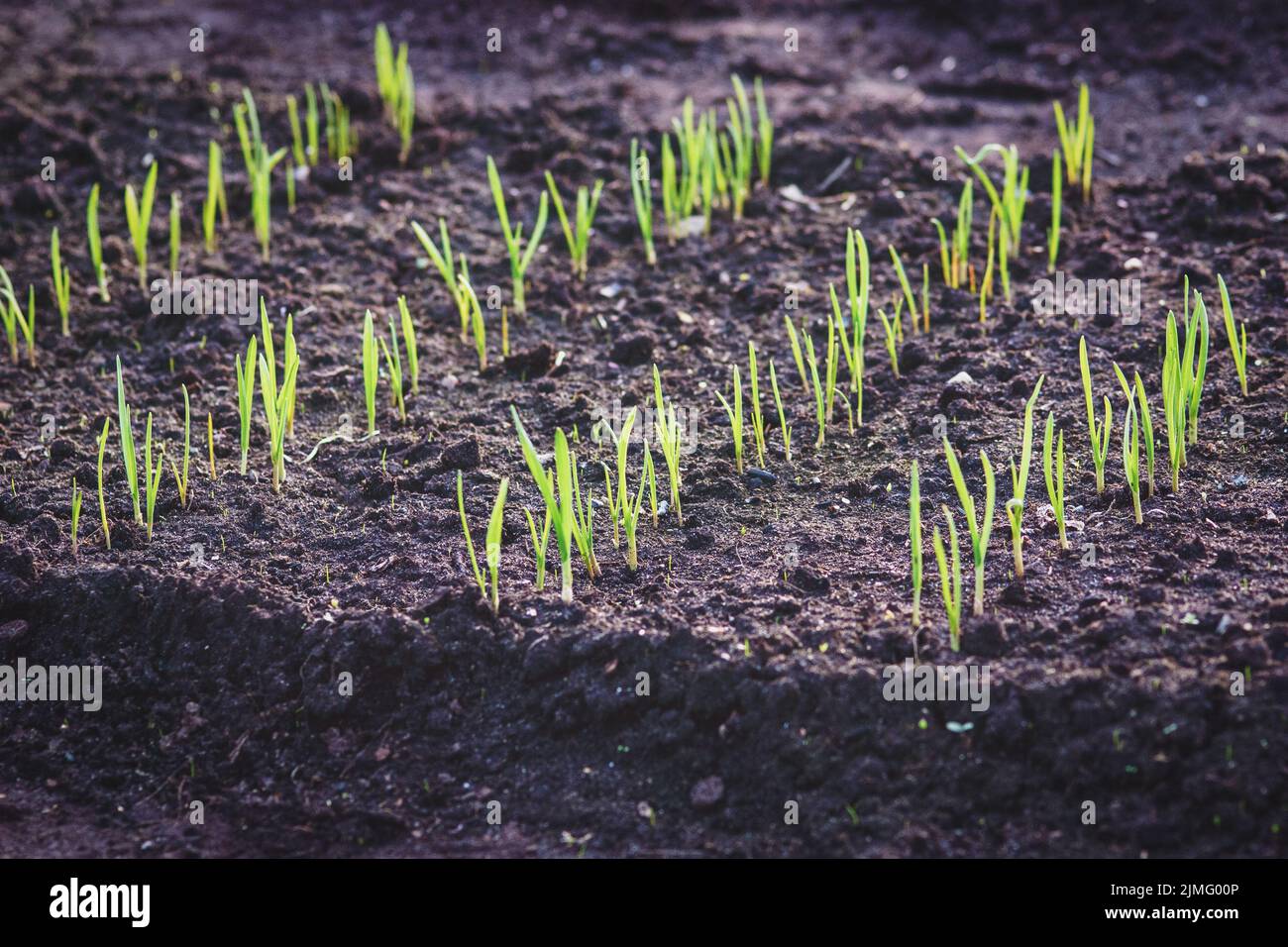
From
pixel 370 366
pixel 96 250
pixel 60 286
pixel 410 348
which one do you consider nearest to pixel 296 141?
pixel 96 250

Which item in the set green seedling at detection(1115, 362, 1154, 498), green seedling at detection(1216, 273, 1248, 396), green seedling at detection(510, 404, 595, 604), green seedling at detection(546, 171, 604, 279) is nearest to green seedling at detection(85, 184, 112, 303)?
green seedling at detection(546, 171, 604, 279)

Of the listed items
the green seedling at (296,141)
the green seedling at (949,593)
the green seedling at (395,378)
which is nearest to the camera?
the green seedling at (949,593)

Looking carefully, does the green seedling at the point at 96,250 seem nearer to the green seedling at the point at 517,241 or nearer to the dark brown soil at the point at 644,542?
the dark brown soil at the point at 644,542

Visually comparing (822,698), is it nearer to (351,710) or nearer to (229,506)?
(351,710)

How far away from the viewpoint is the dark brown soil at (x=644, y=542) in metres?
2.14

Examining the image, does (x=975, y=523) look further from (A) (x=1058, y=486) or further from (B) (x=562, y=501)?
(B) (x=562, y=501)

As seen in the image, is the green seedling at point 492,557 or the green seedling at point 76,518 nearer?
the green seedling at point 492,557

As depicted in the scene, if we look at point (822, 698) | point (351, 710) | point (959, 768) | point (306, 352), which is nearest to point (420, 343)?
point (306, 352)

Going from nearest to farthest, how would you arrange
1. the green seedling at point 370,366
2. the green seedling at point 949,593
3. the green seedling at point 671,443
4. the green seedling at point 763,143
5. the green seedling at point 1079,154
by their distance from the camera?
the green seedling at point 949,593 < the green seedling at point 671,443 < the green seedling at point 370,366 < the green seedling at point 1079,154 < the green seedling at point 763,143

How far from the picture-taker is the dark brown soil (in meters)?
2.14

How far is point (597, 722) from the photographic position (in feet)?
7.53

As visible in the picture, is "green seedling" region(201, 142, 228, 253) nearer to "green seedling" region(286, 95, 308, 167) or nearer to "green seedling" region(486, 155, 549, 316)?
"green seedling" region(286, 95, 308, 167)

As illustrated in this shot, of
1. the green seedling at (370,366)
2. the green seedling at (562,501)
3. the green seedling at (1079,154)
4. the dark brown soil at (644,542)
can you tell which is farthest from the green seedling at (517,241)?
the green seedling at (1079,154)

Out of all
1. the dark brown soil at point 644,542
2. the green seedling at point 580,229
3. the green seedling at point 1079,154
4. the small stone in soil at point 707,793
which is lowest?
the small stone in soil at point 707,793
